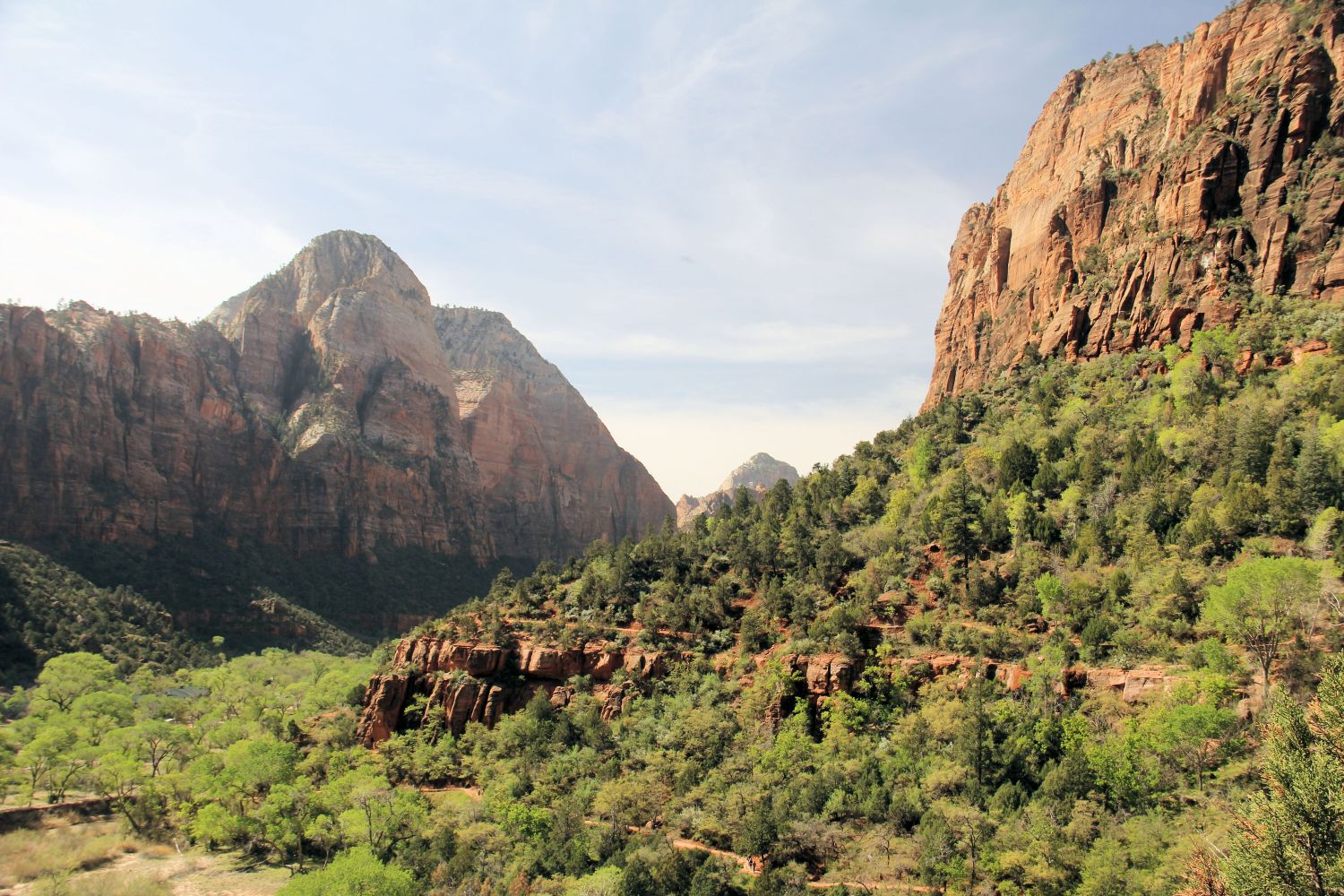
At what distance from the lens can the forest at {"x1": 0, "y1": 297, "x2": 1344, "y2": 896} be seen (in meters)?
30.9

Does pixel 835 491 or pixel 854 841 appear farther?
pixel 835 491

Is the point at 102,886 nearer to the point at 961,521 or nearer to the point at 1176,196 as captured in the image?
the point at 961,521

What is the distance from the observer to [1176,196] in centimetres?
6462

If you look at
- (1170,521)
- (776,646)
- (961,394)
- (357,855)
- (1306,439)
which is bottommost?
(357,855)

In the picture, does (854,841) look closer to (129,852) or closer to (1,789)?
(129,852)

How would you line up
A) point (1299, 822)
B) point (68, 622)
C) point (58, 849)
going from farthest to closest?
point (68, 622), point (58, 849), point (1299, 822)

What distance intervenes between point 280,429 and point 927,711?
142301mm

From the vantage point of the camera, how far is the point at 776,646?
48625 mm

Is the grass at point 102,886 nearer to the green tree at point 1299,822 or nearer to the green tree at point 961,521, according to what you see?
the green tree at point 1299,822

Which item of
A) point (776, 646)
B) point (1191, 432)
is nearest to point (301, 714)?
point (776, 646)

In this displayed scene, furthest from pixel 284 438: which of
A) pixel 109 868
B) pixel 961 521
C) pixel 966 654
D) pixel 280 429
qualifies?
pixel 966 654

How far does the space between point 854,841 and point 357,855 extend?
924 inches

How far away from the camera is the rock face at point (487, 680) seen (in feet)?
169

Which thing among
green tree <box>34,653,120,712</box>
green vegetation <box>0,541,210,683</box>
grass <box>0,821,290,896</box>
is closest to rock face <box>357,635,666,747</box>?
grass <box>0,821,290,896</box>
